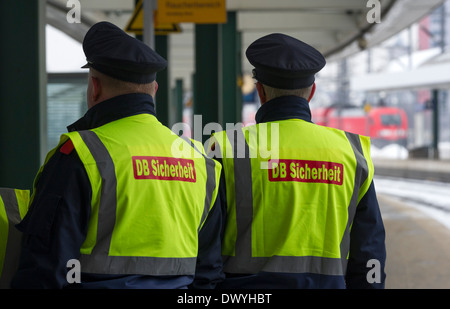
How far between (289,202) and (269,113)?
371 mm

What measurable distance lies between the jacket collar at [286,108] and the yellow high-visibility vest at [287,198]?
39 millimetres

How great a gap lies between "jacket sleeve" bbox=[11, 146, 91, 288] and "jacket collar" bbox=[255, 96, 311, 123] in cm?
90

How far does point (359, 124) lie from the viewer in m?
49.2

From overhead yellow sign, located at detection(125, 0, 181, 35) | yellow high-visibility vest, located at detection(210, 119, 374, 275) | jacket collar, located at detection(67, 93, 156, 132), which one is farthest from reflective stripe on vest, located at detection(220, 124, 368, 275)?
overhead yellow sign, located at detection(125, 0, 181, 35)

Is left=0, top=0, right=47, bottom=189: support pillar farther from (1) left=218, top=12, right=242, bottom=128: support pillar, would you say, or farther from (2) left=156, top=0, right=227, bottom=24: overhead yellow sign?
(1) left=218, top=12, right=242, bottom=128: support pillar

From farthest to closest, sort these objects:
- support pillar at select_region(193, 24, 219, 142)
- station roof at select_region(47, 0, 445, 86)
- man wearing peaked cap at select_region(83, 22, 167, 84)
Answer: station roof at select_region(47, 0, 445, 86) < support pillar at select_region(193, 24, 219, 142) < man wearing peaked cap at select_region(83, 22, 167, 84)

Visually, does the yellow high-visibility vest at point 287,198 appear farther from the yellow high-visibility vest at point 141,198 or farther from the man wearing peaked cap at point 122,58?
the man wearing peaked cap at point 122,58

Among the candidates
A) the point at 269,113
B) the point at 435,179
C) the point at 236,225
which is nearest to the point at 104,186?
the point at 236,225

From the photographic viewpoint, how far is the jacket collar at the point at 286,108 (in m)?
2.85

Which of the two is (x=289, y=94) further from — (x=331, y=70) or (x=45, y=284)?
(x=331, y=70)

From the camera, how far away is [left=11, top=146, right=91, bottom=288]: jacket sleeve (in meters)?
2.16

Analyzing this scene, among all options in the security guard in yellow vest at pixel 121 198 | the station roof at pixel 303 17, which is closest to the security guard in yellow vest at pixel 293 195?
the security guard in yellow vest at pixel 121 198

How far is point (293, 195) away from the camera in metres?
2.74
